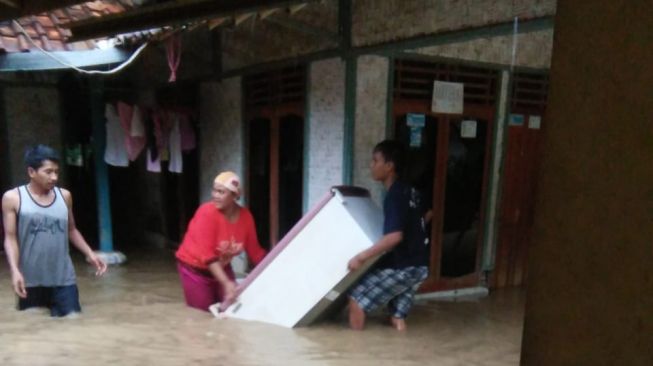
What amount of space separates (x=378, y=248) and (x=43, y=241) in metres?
2.92

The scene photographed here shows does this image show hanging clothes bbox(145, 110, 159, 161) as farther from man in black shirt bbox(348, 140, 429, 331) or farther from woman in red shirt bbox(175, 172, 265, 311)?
man in black shirt bbox(348, 140, 429, 331)

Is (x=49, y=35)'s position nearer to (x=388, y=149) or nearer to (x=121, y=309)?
(x=121, y=309)

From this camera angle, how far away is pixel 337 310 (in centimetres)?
495

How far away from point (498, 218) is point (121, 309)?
4648 millimetres

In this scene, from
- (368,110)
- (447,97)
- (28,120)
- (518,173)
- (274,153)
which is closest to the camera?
(368,110)

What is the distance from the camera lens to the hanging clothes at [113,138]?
24.8ft

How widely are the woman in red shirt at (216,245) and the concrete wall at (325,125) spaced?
3.22 ft

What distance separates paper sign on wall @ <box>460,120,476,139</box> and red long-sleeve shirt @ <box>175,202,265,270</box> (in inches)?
107

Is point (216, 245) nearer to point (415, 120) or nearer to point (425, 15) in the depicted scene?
point (415, 120)

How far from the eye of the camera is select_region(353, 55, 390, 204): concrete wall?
16.2 ft

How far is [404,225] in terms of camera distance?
4102 millimetres

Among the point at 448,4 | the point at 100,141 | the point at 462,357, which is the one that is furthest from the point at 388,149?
the point at 100,141

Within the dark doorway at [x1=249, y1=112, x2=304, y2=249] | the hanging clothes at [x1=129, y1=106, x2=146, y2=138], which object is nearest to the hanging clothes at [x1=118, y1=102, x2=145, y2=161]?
the hanging clothes at [x1=129, y1=106, x2=146, y2=138]

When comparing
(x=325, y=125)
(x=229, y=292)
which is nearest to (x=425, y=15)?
(x=325, y=125)
